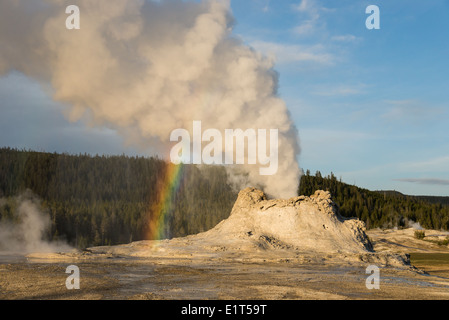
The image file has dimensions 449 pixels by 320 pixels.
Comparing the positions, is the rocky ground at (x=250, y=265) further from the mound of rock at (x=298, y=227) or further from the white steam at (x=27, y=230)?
the white steam at (x=27, y=230)

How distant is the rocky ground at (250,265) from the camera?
19062mm

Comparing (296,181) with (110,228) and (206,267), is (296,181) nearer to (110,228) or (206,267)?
(206,267)

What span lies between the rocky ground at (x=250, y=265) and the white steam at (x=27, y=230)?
28.6m

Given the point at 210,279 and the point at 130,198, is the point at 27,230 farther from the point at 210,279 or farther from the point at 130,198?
the point at 210,279

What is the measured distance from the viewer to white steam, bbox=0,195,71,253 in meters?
62.0

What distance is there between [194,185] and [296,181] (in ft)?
249

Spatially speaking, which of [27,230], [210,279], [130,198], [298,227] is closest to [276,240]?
[298,227]

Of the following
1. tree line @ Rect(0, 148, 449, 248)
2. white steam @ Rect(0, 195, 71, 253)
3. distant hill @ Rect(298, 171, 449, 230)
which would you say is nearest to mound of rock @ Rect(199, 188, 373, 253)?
white steam @ Rect(0, 195, 71, 253)

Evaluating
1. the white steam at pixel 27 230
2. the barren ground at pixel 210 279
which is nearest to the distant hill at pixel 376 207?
the white steam at pixel 27 230

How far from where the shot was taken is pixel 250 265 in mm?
30047

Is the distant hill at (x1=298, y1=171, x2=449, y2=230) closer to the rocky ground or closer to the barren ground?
the rocky ground
